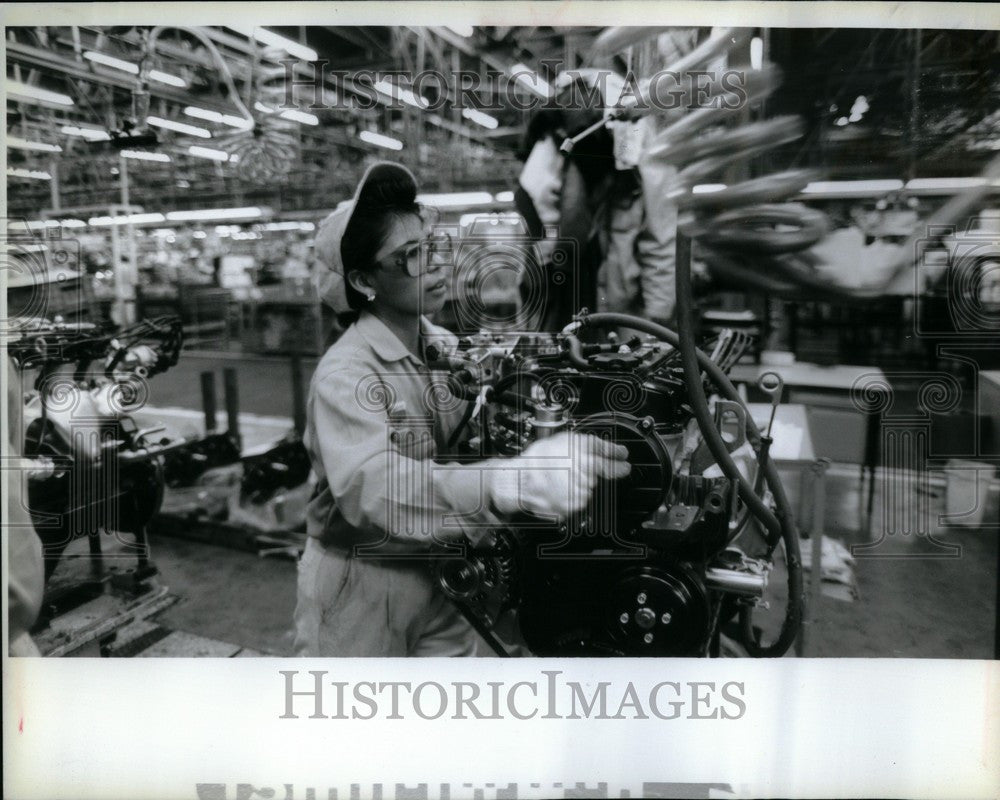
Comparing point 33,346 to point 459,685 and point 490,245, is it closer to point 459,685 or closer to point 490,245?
point 490,245

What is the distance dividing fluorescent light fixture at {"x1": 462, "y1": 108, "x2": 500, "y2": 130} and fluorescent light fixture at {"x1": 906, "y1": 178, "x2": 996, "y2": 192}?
1351 mm

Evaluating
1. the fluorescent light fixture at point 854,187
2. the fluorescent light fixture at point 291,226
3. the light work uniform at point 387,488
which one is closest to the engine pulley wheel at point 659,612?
the light work uniform at point 387,488

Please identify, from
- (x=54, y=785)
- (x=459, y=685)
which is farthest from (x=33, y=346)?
(x=459, y=685)

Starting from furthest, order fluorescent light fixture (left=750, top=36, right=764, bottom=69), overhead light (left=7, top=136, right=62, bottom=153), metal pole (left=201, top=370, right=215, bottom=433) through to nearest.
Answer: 1. metal pole (left=201, top=370, right=215, bottom=433)
2. overhead light (left=7, top=136, right=62, bottom=153)
3. fluorescent light fixture (left=750, top=36, right=764, bottom=69)

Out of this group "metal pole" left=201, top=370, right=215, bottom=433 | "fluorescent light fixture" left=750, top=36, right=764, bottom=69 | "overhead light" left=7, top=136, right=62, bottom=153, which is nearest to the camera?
"fluorescent light fixture" left=750, top=36, right=764, bottom=69

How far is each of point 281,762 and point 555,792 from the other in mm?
957

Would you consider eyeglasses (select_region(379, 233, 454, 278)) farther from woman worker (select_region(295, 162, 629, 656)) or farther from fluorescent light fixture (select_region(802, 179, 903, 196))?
fluorescent light fixture (select_region(802, 179, 903, 196))

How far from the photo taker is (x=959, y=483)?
2.46 metres

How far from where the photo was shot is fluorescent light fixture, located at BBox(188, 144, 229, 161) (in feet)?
7.99

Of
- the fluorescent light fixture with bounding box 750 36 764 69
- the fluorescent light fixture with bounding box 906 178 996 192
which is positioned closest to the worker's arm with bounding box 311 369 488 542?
the fluorescent light fixture with bounding box 750 36 764 69

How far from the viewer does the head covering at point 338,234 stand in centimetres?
239

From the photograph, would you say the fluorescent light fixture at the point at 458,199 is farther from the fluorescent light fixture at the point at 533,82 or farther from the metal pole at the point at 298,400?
the metal pole at the point at 298,400

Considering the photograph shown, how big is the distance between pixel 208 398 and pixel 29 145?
1.03 metres

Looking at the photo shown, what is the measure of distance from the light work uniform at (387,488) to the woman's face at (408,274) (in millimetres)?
74
